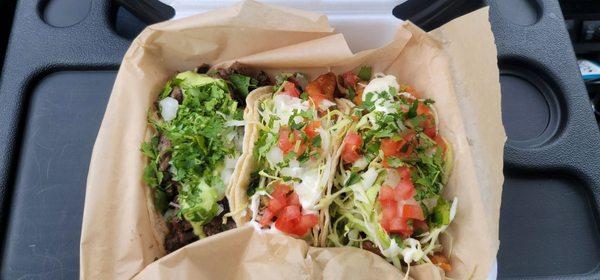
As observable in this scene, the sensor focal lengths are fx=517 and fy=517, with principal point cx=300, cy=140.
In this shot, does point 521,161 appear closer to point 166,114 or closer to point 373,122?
point 373,122

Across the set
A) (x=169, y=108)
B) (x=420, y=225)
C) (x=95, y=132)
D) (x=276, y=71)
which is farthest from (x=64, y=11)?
(x=420, y=225)

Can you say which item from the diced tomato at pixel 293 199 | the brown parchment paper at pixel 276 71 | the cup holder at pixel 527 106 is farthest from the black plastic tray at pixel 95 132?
the diced tomato at pixel 293 199

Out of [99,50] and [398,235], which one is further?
[99,50]

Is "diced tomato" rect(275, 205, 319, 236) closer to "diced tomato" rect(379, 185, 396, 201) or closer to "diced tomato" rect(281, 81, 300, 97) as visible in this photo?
"diced tomato" rect(379, 185, 396, 201)

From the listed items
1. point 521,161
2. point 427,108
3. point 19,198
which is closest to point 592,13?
point 521,161

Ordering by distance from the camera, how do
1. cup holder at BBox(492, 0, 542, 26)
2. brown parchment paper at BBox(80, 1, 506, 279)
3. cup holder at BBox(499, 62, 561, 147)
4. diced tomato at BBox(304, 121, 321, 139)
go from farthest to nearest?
cup holder at BBox(492, 0, 542, 26)
cup holder at BBox(499, 62, 561, 147)
diced tomato at BBox(304, 121, 321, 139)
brown parchment paper at BBox(80, 1, 506, 279)

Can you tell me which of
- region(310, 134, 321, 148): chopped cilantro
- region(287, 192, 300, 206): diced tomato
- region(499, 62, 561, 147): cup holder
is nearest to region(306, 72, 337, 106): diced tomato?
region(310, 134, 321, 148): chopped cilantro
